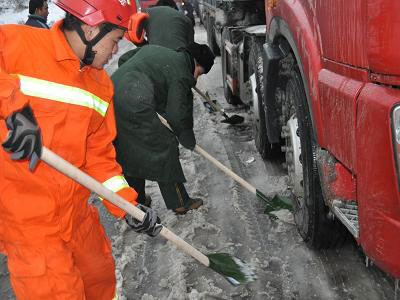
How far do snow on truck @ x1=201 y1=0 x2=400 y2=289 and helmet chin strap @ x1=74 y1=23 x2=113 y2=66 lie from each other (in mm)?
961

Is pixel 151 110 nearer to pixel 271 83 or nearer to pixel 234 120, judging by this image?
pixel 271 83

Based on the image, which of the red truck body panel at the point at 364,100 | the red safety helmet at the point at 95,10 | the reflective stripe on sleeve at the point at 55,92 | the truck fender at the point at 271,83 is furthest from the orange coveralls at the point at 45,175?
the truck fender at the point at 271,83

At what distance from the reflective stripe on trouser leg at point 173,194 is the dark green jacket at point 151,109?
0.57 ft

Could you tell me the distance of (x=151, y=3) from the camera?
8.00 m

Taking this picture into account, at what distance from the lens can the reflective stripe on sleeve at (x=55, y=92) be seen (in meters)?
1.71

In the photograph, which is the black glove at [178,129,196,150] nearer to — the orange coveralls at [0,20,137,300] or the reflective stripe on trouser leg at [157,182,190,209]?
the reflective stripe on trouser leg at [157,182,190,209]

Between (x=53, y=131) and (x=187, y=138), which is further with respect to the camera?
(x=187, y=138)

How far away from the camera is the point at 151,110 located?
3.08 m

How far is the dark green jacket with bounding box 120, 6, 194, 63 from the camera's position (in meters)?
3.87

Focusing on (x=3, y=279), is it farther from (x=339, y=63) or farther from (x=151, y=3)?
(x=151, y=3)

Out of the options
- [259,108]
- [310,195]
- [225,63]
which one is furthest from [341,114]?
[225,63]

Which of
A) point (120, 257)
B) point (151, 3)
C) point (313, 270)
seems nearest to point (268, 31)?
point (313, 270)

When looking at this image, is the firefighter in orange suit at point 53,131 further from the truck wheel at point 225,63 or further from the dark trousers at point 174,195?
the truck wheel at point 225,63

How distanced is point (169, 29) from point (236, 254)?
2.15m
